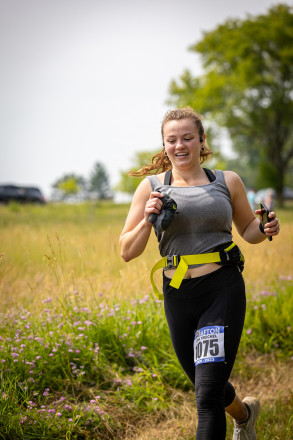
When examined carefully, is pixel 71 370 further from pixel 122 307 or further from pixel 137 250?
pixel 137 250

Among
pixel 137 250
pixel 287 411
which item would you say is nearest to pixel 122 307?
pixel 287 411

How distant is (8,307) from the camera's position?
3.96 meters

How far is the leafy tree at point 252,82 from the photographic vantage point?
30969 mm

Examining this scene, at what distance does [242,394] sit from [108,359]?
1116 millimetres

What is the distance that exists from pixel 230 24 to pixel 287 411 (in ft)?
111

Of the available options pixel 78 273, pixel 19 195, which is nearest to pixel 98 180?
pixel 19 195

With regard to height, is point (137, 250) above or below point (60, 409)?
above

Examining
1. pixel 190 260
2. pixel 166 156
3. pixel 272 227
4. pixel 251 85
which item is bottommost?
pixel 190 260

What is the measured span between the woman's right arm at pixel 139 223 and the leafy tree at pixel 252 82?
3001 cm

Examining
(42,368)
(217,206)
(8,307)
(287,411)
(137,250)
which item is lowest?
(287,411)

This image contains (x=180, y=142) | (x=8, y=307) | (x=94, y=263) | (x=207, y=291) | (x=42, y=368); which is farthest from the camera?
(x=94, y=263)

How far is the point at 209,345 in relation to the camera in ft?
7.49

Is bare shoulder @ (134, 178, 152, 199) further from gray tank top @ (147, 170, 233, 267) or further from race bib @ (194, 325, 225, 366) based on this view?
race bib @ (194, 325, 225, 366)

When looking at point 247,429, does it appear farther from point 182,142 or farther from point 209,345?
point 182,142
